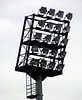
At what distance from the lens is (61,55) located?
46.1 metres

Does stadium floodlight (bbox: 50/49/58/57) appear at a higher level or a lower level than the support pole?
higher

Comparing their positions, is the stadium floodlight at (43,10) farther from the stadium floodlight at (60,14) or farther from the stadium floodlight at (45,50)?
the stadium floodlight at (45,50)

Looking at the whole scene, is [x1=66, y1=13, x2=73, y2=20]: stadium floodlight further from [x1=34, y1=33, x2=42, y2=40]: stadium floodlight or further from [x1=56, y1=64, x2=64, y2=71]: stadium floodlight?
[x1=56, y1=64, x2=64, y2=71]: stadium floodlight

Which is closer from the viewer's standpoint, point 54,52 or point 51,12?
point 51,12

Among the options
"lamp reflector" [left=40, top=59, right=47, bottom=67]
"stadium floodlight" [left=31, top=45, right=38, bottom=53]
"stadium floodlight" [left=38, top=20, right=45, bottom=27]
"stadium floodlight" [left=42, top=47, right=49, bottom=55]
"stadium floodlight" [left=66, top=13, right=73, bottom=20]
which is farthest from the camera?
"stadium floodlight" [left=66, top=13, right=73, bottom=20]

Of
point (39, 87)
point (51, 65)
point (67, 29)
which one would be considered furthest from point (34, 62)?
point (67, 29)

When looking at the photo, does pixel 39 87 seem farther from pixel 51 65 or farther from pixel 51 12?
pixel 51 12

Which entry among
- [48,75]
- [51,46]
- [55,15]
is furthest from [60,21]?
[48,75]

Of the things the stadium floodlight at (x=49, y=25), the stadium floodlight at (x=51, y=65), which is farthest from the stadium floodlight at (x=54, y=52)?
the stadium floodlight at (x=49, y=25)

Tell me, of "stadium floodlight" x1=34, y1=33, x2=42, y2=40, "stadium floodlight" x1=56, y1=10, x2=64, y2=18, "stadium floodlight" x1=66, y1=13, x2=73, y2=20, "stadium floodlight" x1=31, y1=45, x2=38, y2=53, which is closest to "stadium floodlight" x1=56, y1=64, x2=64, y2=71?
"stadium floodlight" x1=31, y1=45, x2=38, y2=53

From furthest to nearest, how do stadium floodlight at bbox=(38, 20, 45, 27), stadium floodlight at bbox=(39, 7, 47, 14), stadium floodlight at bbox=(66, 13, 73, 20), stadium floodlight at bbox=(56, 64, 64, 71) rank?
stadium floodlight at bbox=(66, 13, 73, 20), stadium floodlight at bbox=(56, 64, 64, 71), stadium floodlight at bbox=(39, 7, 47, 14), stadium floodlight at bbox=(38, 20, 45, 27)

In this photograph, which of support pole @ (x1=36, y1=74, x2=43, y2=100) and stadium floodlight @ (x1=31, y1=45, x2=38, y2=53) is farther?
support pole @ (x1=36, y1=74, x2=43, y2=100)

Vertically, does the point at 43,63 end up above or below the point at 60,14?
below

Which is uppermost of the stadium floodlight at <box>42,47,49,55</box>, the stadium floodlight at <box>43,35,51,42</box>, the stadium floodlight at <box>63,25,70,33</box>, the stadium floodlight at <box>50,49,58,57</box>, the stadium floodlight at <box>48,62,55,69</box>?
the stadium floodlight at <box>63,25,70,33</box>
